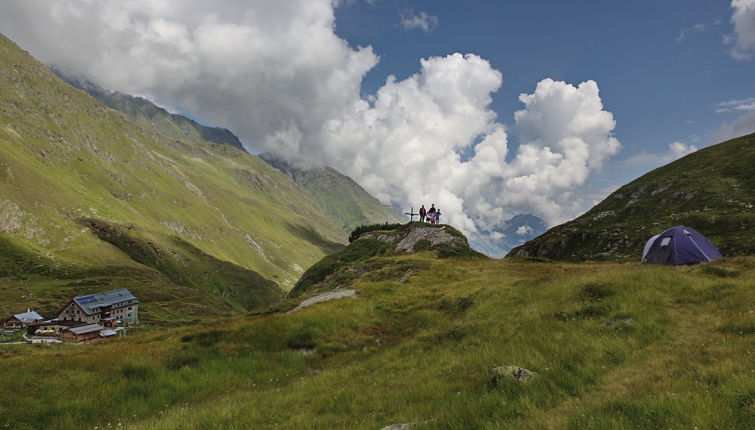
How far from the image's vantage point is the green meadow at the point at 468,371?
25.3 ft

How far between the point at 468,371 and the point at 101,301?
15979 cm

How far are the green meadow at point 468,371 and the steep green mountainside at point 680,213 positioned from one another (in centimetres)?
3463

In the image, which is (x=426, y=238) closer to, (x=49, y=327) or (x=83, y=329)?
(x=83, y=329)

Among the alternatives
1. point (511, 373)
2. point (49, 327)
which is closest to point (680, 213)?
point (511, 373)

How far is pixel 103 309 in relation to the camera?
12688cm

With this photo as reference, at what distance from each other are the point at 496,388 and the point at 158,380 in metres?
13.4

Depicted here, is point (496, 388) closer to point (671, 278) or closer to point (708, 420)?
point (708, 420)

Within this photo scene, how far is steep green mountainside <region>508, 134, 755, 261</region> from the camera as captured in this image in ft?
156

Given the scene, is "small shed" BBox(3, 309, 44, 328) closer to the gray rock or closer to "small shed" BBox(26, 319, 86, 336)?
"small shed" BBox(26, 319, 86, 336)

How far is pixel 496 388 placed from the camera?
979cm

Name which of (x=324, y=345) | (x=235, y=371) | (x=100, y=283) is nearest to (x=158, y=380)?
(x=235, y=371)

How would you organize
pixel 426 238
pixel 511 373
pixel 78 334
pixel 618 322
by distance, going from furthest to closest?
pixel 78 334 < pixel 426 238 < pixel 618 322 < pixel 511 373

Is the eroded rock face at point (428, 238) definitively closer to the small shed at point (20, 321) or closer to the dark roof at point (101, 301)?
the dark roof at point (101, 301)

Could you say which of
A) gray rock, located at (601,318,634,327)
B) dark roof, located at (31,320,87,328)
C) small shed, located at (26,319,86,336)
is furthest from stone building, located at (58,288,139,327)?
gray rock, located at (601,318,634,327)
